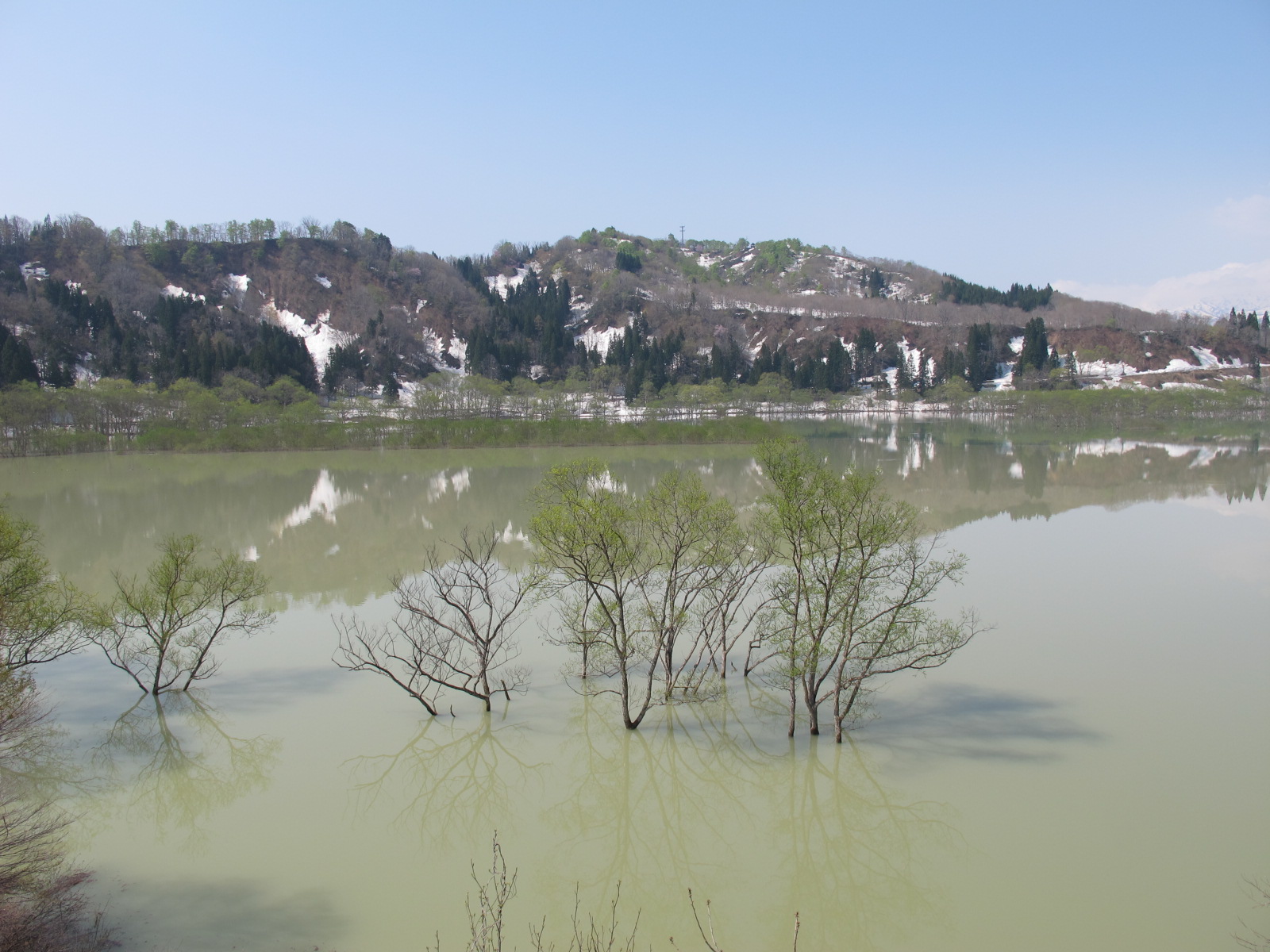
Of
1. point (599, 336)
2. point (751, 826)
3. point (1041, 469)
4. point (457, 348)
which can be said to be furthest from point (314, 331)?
point (751, 826)

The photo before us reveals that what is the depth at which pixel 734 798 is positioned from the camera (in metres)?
10.6

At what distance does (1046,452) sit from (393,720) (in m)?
51.1

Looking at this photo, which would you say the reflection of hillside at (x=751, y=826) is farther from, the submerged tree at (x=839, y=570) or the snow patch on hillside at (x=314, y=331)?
the snow patch on hillside at (x=314, y=331)

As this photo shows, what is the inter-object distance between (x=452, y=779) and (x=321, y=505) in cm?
2635

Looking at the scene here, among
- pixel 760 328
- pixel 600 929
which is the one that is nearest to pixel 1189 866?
pixel 600 929

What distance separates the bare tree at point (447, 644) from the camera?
41.1ft

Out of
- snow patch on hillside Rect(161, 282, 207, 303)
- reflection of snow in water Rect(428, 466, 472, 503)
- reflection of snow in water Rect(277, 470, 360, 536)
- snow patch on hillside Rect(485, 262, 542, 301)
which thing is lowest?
reflection of snow in water Rect(277, 470, 360, 536)

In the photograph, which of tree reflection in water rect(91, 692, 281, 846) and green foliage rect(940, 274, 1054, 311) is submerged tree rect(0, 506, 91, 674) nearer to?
tree reflection in water rect(91, 692, 281, 846)

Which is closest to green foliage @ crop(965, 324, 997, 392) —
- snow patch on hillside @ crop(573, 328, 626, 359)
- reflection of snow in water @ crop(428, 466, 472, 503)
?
snow patch on hillside @ crop(573, 328, 626, 359)

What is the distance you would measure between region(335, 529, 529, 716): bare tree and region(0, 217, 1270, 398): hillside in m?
74.3

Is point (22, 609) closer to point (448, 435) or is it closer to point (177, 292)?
point (448, 435)

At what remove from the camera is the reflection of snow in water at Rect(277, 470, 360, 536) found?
102ft

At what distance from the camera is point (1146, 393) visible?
294 feet

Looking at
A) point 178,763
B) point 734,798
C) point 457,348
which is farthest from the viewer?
point 457,348
